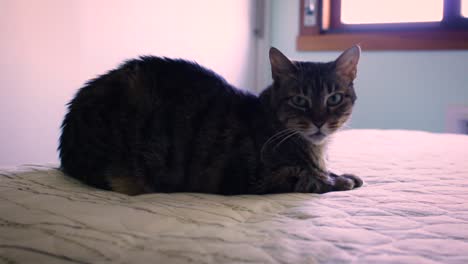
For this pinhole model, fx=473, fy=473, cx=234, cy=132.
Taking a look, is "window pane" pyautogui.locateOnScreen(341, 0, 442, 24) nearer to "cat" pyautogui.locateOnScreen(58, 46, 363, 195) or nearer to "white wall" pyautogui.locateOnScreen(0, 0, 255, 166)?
"white wall" pyautogui.locateOnScreen(0, 0, 255, 166)

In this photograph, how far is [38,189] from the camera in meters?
0.96

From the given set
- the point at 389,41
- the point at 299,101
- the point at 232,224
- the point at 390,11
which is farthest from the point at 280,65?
the point at 390,11

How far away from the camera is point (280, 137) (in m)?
1.20

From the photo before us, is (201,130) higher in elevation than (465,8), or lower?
lower

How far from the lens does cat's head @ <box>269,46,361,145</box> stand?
118 cm

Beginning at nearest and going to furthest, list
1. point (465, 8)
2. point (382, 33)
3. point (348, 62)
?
point (348, 62), point (465, 8), point (382, 33)

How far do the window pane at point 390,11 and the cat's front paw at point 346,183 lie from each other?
6.09 feet

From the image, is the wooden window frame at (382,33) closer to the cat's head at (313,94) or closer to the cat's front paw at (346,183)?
the cat's head at (313,94)

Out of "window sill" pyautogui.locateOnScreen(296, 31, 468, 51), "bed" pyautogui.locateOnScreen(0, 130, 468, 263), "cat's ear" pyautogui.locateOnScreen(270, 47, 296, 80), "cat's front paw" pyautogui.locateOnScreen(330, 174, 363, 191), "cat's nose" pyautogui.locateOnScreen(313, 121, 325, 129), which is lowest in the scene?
"cat's front paw" pyautogui.locateOnScreen(330, 174, 363, 191)

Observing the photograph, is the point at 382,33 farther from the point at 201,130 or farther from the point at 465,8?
the point at 201,130

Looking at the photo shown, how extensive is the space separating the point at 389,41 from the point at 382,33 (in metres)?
0.06

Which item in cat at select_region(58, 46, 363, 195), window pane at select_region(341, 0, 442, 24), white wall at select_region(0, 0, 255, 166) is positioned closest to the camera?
cat at select_region(58, 46, 363, 195)

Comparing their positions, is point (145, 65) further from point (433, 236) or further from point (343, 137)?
point (343, 137)

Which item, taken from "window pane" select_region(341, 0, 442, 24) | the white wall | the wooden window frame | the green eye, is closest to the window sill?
the wooden window frame
